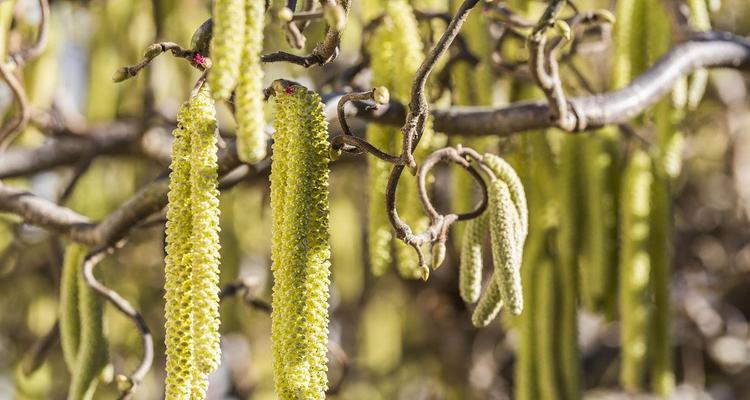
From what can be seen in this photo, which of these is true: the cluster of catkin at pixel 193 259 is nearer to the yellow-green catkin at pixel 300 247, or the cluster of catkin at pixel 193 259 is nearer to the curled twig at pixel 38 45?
the yellow-green catkin at pixel 300 247

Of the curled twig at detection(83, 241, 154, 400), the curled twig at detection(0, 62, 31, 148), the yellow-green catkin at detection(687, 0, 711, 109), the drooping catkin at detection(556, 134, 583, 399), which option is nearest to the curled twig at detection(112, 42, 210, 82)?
the curled twig at detection(83, 241, 154, 400)

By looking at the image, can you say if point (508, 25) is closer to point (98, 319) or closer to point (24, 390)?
point (98, 319)

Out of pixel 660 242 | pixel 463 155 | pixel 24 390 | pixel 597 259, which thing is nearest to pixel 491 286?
pixel 463 155

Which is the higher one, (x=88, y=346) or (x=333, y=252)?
(x=333, y=252)

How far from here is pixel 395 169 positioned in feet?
3.94

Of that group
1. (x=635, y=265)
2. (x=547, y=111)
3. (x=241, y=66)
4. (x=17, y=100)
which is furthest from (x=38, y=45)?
(x=635, y=265)

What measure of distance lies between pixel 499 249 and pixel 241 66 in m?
0.50

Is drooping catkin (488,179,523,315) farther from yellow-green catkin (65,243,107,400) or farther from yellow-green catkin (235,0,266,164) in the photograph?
yellow-green catkin (65,243,107,400)

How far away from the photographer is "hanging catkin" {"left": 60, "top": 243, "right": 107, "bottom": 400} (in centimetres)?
158

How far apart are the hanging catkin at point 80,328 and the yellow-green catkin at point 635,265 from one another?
97cm

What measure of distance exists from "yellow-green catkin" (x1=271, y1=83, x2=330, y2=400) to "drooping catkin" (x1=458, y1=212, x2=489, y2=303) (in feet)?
Answer: 0.97

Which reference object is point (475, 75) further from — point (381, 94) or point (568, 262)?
point (381, 94)

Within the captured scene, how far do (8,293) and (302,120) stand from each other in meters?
3.09

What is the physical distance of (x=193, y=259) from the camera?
1041 mm
